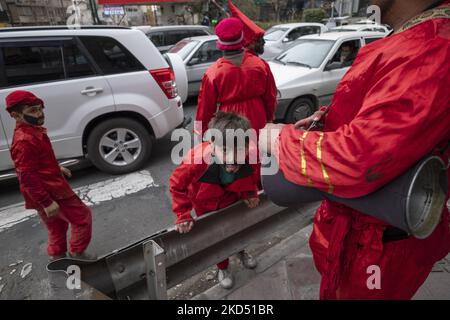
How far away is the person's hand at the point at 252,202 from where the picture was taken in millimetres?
2117

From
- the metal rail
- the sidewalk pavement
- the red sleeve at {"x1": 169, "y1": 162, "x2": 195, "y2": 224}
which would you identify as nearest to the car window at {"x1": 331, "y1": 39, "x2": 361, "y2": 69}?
the sidewalk pavement

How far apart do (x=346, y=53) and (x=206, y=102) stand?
15.5 feet

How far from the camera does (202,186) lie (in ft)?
7.09

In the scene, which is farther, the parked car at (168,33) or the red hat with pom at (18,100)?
the parked car at (168,33)

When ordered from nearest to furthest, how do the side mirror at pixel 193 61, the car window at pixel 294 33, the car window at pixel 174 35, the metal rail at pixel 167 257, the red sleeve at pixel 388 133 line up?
the red sleeve at pixel 388 133
the metal rail at pixel 167 257
the side mirror at pixel 193 61
the car window at pixel 174 35
the car window at pixel 294 33

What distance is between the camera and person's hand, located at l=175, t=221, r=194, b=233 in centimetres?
173

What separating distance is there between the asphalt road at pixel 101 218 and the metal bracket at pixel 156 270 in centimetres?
168

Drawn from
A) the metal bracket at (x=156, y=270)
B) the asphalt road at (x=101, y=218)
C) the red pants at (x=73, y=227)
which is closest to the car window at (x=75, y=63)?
the asphalt road at (x=101, y=218)

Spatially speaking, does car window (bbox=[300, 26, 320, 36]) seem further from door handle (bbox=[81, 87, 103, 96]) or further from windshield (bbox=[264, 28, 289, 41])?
door handle (bbox=[81, 87, 103, 96])

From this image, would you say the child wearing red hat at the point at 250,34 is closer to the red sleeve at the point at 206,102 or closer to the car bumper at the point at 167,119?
the red sleeve at the point at 206,102

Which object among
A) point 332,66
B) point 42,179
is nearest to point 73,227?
point 42,179

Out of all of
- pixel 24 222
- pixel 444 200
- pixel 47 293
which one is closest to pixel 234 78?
pixel 444 200

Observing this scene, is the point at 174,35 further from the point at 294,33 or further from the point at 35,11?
the point at 35,11
